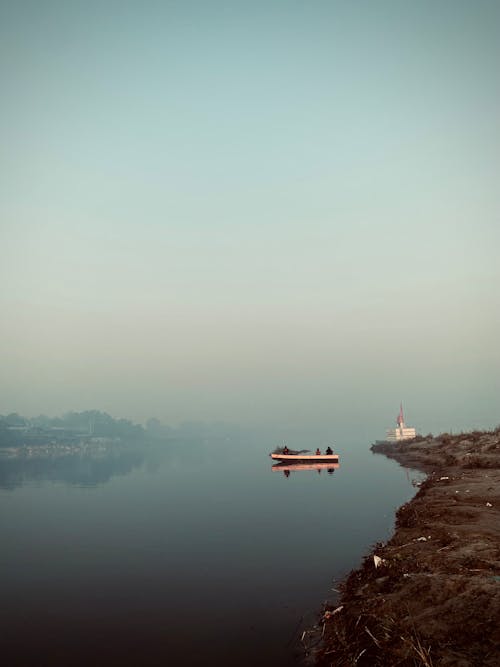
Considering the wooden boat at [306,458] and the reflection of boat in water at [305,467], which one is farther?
the wooden boat at [306,458]

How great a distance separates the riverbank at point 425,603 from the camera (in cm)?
929

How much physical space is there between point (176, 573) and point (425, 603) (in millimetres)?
12776

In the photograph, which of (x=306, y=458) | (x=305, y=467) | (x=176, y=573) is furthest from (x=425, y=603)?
(x=306, y=458)

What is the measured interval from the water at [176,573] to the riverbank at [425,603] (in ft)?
6.00

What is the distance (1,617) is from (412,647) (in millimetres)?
14784

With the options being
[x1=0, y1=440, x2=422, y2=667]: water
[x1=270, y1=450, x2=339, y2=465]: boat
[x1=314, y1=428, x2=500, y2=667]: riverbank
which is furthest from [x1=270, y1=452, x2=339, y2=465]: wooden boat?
[x1=314, y1=428, x2=500, y2=667]: riverbank

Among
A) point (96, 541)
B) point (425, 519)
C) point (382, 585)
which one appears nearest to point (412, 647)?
point (382, 585)

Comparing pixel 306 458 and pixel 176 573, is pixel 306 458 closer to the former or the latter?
pixel 306 458

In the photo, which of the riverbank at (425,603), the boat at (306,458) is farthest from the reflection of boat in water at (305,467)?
the riverbank at (425,603)

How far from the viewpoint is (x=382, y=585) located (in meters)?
14.0

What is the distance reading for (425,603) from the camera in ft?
37.4

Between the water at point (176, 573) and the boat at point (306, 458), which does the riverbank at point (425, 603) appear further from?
the boat at point (306, 458)

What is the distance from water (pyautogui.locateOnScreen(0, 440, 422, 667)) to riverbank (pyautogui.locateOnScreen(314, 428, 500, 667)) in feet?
6.00

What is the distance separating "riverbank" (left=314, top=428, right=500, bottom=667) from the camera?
929 centimetres
